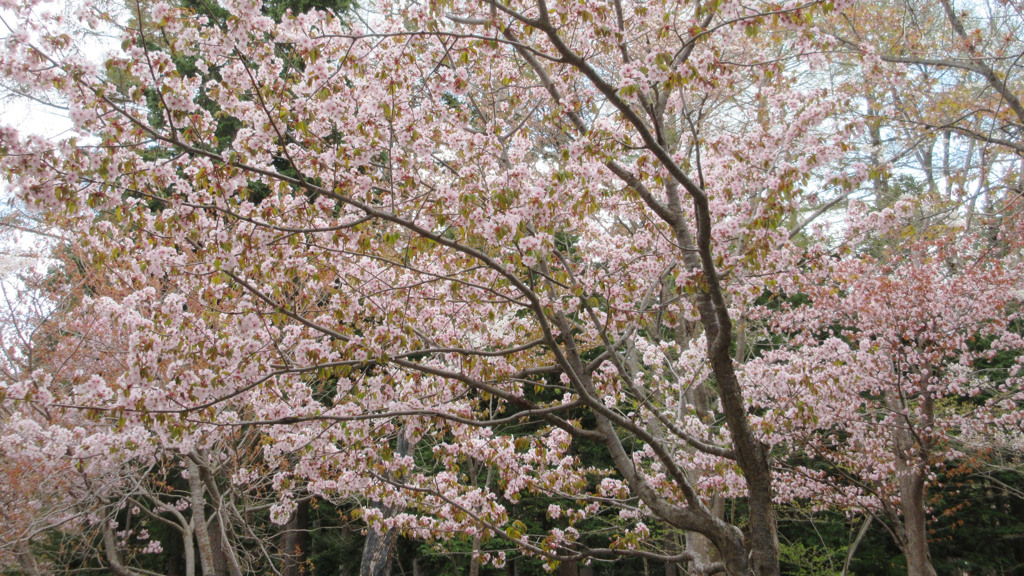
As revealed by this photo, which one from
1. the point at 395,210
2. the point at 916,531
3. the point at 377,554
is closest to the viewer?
the point at 395,210

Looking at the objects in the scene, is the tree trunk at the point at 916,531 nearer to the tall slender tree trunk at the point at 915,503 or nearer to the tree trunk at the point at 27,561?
the tall slender tree trunk at the point at 915,503

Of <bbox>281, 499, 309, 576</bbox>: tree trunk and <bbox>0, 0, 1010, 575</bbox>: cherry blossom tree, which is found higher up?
<bbox>0, 0, 1010, 575</bbox>: cherry blossom tree

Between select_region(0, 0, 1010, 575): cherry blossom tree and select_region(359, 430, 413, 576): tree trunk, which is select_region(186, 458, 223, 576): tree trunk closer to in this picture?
select_region(359, 430, 413, 576): tree trunk

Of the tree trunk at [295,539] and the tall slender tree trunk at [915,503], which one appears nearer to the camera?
the tall slender tree trunk at [915,503]

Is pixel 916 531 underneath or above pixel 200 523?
underneath

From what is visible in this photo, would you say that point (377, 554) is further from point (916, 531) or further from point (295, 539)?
point (916, 531)

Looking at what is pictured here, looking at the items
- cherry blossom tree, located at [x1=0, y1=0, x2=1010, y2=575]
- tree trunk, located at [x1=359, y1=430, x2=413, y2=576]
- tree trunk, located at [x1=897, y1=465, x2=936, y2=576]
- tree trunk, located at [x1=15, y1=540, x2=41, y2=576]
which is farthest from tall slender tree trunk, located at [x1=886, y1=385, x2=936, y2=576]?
tree trunk, located at [x1=15, y1=540, x2=41, y2=576]

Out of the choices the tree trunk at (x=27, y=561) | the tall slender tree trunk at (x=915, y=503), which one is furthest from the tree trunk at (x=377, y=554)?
the tall slender tree trunk at (x=915, y=503)

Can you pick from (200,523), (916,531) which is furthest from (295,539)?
(916,531)

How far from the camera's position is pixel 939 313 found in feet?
27.5

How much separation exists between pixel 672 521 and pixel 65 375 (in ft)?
26.8

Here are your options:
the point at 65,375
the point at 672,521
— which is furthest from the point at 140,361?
the point at 65,375

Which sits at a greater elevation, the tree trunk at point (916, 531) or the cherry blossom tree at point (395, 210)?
the cherry blossom tree at point (395, 210)

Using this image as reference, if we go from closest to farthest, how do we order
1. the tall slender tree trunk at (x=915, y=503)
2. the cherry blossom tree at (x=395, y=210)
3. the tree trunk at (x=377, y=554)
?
the cherry blossom tree at (x=395, y=210)
the tall slender tree trunk at (x=915, y=503)
the tree trunk at (x=377, y=554)
